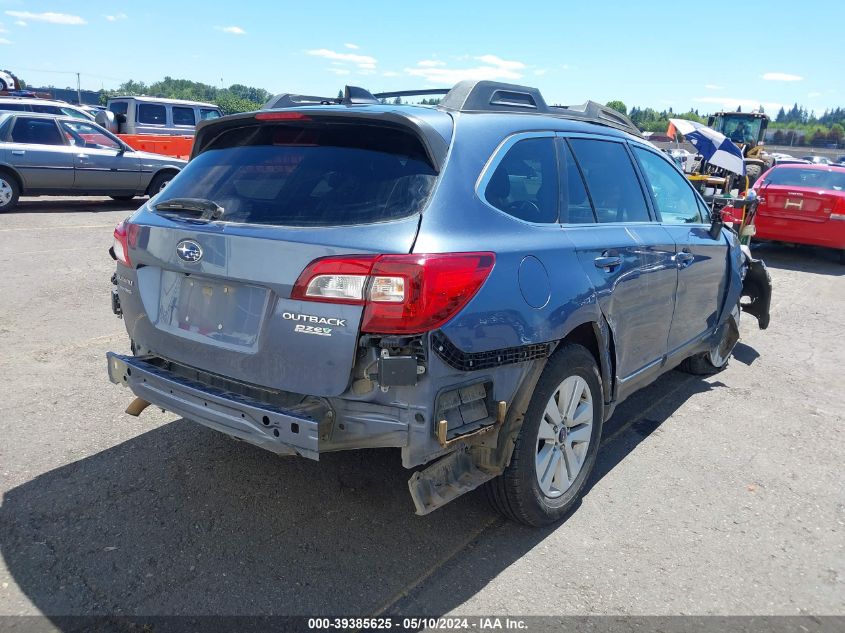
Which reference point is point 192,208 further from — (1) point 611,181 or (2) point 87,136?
(2) point 87,136

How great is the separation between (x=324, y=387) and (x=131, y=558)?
118 cm

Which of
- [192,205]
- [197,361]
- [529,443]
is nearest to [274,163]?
[192,205]

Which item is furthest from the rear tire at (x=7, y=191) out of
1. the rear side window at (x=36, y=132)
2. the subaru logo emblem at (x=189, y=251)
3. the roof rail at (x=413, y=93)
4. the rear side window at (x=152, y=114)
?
the subaru logo emblem at (x=189, y=251)

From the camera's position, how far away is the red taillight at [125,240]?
3.25 metres

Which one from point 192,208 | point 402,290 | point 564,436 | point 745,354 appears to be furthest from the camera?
point 745,354

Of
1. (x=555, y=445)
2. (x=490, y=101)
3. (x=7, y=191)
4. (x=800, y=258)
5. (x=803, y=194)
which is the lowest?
(x=800, y=258)

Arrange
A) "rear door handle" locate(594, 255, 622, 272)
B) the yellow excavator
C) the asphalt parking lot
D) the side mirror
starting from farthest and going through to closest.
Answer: the yellow excavator < the side mirror < "rear door handle" locate(594, 255, 622, 272) < the asphalt parking lot

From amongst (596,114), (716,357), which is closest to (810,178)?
(716,357)

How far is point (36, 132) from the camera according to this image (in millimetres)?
12805

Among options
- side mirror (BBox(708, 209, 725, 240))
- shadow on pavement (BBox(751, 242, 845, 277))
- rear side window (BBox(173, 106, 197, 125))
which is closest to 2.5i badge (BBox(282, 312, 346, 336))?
side mirror (BBox(708, 209, 725, 240))

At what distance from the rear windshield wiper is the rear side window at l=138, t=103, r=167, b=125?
60.1ft

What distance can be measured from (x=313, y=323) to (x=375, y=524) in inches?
47.5

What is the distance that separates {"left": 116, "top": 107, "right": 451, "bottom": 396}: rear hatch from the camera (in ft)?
8.53

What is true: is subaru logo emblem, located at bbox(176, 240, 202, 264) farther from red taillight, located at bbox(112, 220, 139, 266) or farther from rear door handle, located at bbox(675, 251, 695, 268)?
rear door handle, located at bbox(675, 251, 695, 268)
